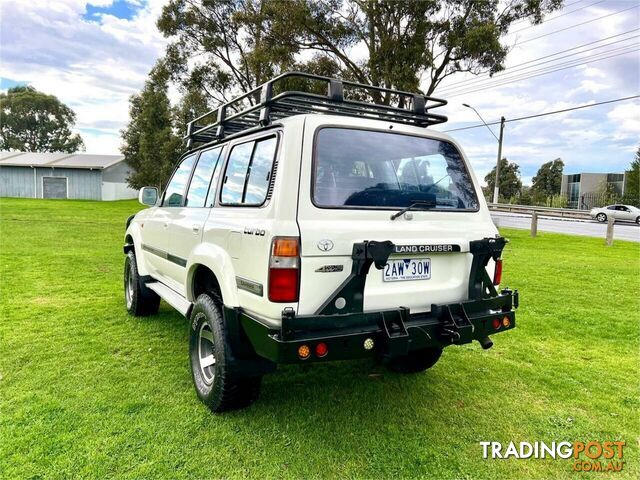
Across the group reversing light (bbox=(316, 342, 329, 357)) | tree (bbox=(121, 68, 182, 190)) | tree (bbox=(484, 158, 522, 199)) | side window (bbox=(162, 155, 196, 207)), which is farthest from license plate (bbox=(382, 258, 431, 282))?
tree (bbox=(484, 158, 522, 199))

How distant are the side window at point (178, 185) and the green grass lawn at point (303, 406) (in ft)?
4.64

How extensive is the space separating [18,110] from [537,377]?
71679mm

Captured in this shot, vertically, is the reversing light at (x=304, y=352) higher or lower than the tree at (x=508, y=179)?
lower

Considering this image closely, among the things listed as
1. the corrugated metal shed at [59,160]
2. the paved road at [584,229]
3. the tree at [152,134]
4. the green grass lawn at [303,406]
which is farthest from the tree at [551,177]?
the green grass lawn at [303,406]

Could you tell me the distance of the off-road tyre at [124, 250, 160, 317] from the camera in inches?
208

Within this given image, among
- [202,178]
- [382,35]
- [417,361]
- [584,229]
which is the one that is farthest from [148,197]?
[584,229]

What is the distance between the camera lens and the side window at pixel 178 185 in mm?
4543

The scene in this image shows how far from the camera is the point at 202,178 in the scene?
409 cm

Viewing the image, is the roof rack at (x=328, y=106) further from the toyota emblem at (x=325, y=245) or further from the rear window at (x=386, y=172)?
the toyota emblem at (x=325, y=245)

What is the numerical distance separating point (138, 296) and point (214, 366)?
99.0 inches

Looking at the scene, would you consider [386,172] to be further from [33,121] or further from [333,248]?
[33,121]

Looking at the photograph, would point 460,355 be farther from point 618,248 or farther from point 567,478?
point 618,248

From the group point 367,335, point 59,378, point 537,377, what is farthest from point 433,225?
point 59,378

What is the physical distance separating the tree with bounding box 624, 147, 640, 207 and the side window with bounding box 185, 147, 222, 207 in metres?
44.0
